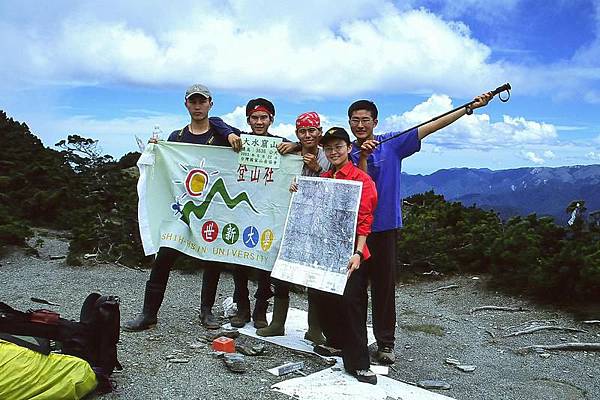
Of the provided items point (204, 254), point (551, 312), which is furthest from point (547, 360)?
point (204, 254)

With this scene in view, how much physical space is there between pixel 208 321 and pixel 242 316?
35 cm

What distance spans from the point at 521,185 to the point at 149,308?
54.5 m

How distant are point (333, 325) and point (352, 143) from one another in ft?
5.13

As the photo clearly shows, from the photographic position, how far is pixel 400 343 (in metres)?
6.36

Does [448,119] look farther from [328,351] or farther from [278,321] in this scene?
[278,321]

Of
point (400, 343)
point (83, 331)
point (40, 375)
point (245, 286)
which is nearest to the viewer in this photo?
point (40, 375)

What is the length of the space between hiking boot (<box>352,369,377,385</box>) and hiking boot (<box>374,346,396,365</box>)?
0.61 meters

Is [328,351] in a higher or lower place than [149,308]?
lower

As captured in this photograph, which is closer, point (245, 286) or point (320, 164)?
point (320, 164)

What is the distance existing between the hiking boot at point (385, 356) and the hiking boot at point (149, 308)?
2.11 m

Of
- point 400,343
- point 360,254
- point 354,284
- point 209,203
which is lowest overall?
point 400,343

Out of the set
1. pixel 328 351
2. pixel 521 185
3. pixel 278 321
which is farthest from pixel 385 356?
pixel 521 185

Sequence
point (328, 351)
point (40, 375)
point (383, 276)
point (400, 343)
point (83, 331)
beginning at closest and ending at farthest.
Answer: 1. point (40, 375)
2. point (83, 331)
3. point (383, 276)
4. point (328, 351)
5. point (400, 343)

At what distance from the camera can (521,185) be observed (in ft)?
182
